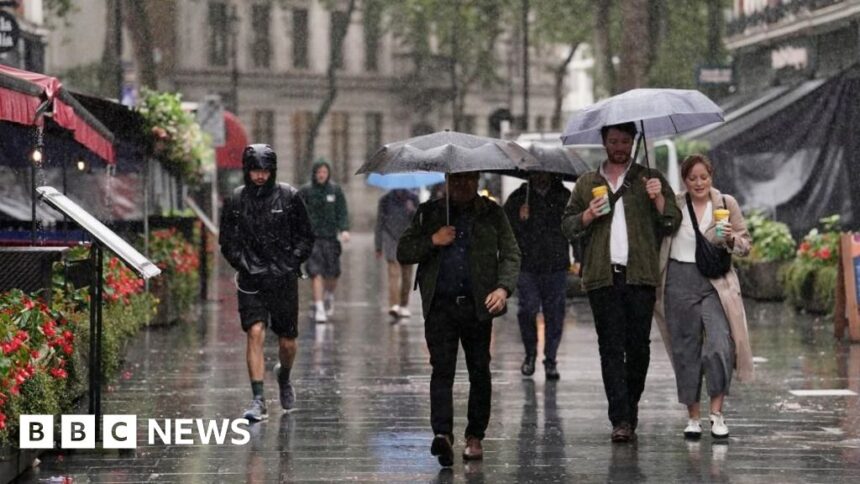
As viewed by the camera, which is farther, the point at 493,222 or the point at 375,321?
the point at 375,321

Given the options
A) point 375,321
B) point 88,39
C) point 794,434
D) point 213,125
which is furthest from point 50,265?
point 88,39

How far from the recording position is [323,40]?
243 feet

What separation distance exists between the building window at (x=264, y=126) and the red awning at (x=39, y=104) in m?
58.3

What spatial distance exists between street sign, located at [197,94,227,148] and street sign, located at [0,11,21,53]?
10.1 m

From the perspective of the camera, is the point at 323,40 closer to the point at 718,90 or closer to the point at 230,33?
the point at 230,33

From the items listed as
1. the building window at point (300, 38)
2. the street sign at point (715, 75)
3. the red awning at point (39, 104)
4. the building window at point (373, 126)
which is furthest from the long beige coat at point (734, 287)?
the building window at point (373, 126)

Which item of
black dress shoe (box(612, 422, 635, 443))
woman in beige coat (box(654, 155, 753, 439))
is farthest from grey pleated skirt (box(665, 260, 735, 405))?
black dress shoe (box(612, 422, 635, 443))

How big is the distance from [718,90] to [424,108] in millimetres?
38001

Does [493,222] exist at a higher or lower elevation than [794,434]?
higher

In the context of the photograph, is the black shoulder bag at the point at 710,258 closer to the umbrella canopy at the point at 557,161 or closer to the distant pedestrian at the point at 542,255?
the umbrella canopy at the point at 557,161

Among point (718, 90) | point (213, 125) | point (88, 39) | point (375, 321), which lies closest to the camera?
point (375, 321)

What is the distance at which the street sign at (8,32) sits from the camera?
19172mm

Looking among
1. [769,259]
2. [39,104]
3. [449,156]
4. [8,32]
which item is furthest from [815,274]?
[39,104]

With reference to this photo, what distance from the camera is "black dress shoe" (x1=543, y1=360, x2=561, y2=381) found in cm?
1495
